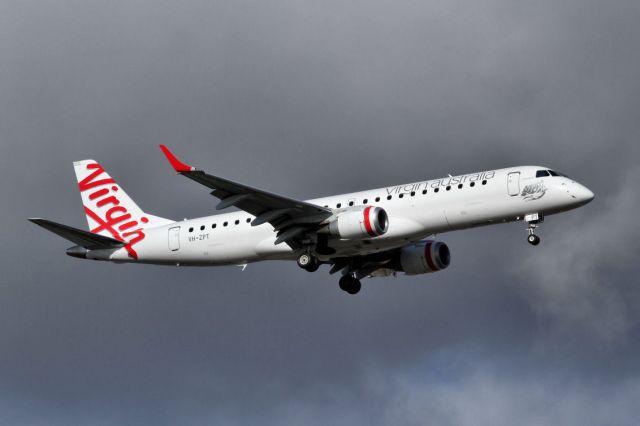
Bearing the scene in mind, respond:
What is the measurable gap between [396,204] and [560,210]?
7.46 meters

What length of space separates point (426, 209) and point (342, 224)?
3.93m

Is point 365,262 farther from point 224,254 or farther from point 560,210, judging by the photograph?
point 560,210

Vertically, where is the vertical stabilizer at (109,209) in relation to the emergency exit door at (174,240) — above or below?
above

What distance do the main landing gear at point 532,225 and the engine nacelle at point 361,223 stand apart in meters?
6.43

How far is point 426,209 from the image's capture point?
52219 millimetres

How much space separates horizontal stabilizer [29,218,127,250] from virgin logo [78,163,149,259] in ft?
2.70

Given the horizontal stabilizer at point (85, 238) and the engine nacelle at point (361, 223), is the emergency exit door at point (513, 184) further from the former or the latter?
the horizontal stabilizer at point (85, 238)

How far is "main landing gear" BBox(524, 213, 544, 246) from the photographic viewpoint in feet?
169

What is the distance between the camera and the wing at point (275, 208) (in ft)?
168

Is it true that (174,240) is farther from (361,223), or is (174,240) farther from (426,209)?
(426,209)

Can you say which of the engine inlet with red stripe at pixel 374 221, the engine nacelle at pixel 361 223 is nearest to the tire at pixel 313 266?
the engine nacelle at pixel 361 223

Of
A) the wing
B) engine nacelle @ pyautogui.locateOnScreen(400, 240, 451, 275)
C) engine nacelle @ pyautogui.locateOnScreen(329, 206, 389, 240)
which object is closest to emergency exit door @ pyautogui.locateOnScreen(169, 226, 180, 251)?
the wing

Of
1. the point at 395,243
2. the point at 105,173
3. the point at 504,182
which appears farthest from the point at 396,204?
the point at 105,173

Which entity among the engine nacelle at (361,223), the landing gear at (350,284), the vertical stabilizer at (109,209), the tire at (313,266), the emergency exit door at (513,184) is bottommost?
the tire at (313,266)
